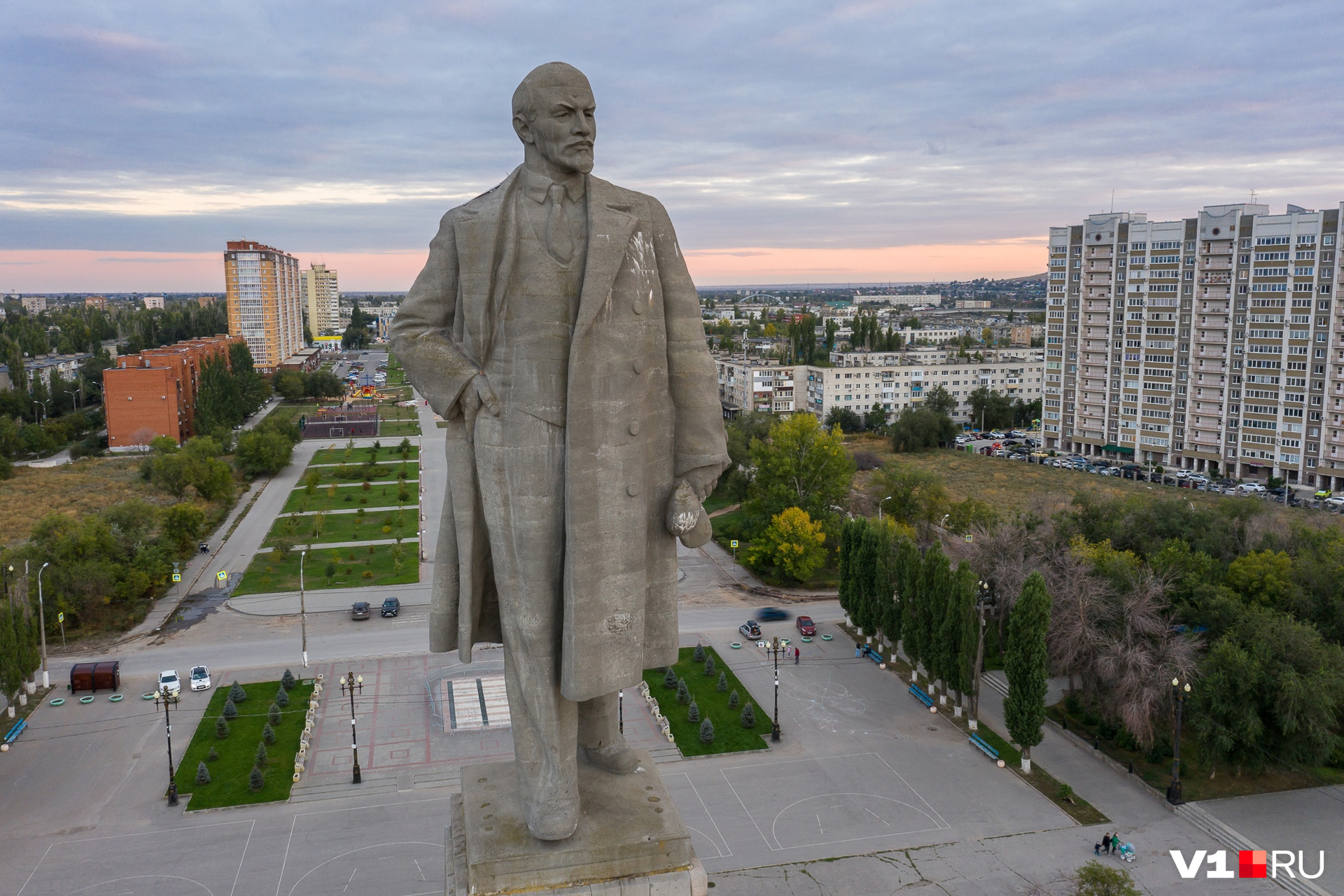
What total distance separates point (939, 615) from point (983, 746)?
462 cm

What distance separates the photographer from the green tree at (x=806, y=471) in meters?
55.8

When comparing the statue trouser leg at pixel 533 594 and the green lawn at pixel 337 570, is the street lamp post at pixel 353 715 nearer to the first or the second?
the green lawn at pixel 337 570

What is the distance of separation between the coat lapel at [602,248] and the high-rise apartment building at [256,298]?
145906mm

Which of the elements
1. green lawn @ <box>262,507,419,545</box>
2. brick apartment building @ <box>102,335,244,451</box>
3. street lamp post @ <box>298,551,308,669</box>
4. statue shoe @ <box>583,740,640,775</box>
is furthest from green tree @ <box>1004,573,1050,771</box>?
brick apartment building @ <box>102,335,244,451</box>

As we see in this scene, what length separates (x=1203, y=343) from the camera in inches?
3334

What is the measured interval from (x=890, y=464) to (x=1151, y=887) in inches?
1475

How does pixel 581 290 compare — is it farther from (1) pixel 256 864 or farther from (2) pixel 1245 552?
(2) pixel 1245 552

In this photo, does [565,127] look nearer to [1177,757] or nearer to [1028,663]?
[1028,663]

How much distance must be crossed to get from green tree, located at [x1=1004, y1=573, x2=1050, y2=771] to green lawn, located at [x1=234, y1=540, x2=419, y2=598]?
3341cm

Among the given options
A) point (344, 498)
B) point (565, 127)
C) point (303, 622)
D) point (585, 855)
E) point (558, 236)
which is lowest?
point (344, 498)

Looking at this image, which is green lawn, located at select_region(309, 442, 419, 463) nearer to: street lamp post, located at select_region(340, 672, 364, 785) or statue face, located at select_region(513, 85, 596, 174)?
street lamp post, located at select_region(340, 672, 364, 785)

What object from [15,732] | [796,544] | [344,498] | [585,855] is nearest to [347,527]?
[344,498]

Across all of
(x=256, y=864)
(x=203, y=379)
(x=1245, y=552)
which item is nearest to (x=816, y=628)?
(x=1245, y=552)
